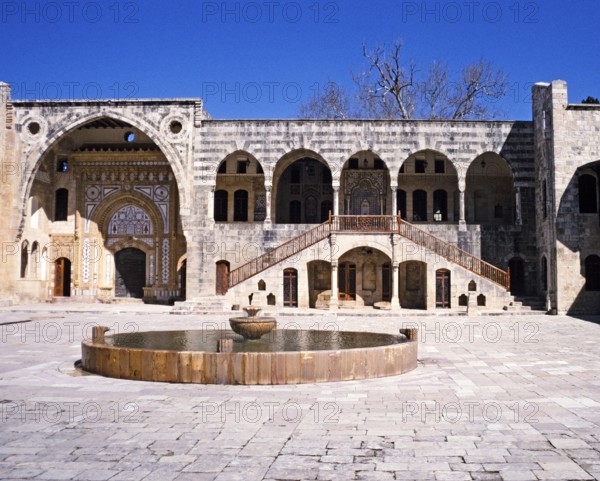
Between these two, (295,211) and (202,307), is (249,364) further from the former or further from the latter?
(295,211)

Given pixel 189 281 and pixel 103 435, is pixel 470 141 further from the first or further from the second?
pixel 103 435

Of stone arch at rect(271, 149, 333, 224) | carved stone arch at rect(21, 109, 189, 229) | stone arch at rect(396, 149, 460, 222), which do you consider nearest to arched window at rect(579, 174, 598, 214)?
stone arch at rect(396, 149, 460, 222)

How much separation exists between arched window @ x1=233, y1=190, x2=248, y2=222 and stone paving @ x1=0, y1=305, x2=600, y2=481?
1529 centimetres

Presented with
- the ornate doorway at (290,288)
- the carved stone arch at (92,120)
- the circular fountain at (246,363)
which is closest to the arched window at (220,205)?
the carved stone arch at (92,120)

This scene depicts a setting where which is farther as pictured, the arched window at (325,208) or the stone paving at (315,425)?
the arched window at (325,208)

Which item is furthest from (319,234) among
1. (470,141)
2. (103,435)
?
(103,435)

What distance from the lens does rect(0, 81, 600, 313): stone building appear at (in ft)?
69.8

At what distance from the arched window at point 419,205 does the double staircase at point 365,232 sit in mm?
2822

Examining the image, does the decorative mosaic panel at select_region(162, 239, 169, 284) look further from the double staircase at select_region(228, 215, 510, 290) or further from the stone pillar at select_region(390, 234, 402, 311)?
the stone pillar at select_region(390, 234, 402, 311)

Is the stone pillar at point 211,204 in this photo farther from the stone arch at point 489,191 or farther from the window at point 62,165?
the stone arch at point 489,191

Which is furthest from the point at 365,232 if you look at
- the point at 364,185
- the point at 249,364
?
the point at 249,364

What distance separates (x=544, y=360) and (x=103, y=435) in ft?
26.1

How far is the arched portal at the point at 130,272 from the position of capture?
87.0 feet

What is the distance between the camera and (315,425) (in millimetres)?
5969
